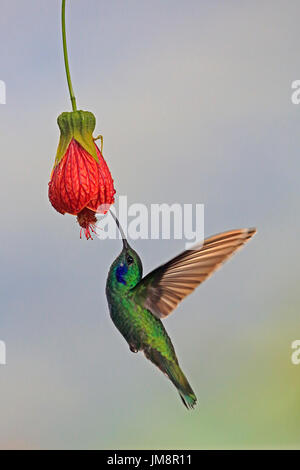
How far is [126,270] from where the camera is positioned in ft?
2.97

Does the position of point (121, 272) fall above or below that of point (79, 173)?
below

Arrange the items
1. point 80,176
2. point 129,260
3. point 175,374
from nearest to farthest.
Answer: point 80,176 < point 129,260 < point 175,374

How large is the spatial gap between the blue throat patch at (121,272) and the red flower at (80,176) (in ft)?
0.29

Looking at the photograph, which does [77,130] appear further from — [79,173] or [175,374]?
[175,374]

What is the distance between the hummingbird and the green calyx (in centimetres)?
10

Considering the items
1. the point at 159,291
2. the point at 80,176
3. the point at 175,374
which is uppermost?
the point at 80,176

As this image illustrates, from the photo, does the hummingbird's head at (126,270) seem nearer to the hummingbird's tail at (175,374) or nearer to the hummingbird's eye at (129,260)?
the hummingbird's eye at (129,260)

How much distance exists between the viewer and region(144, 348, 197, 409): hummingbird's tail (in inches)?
38.6

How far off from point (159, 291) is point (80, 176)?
24 cm

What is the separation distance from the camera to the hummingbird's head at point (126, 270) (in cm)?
89

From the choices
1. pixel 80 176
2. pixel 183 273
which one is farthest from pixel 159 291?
pixel 80 176
